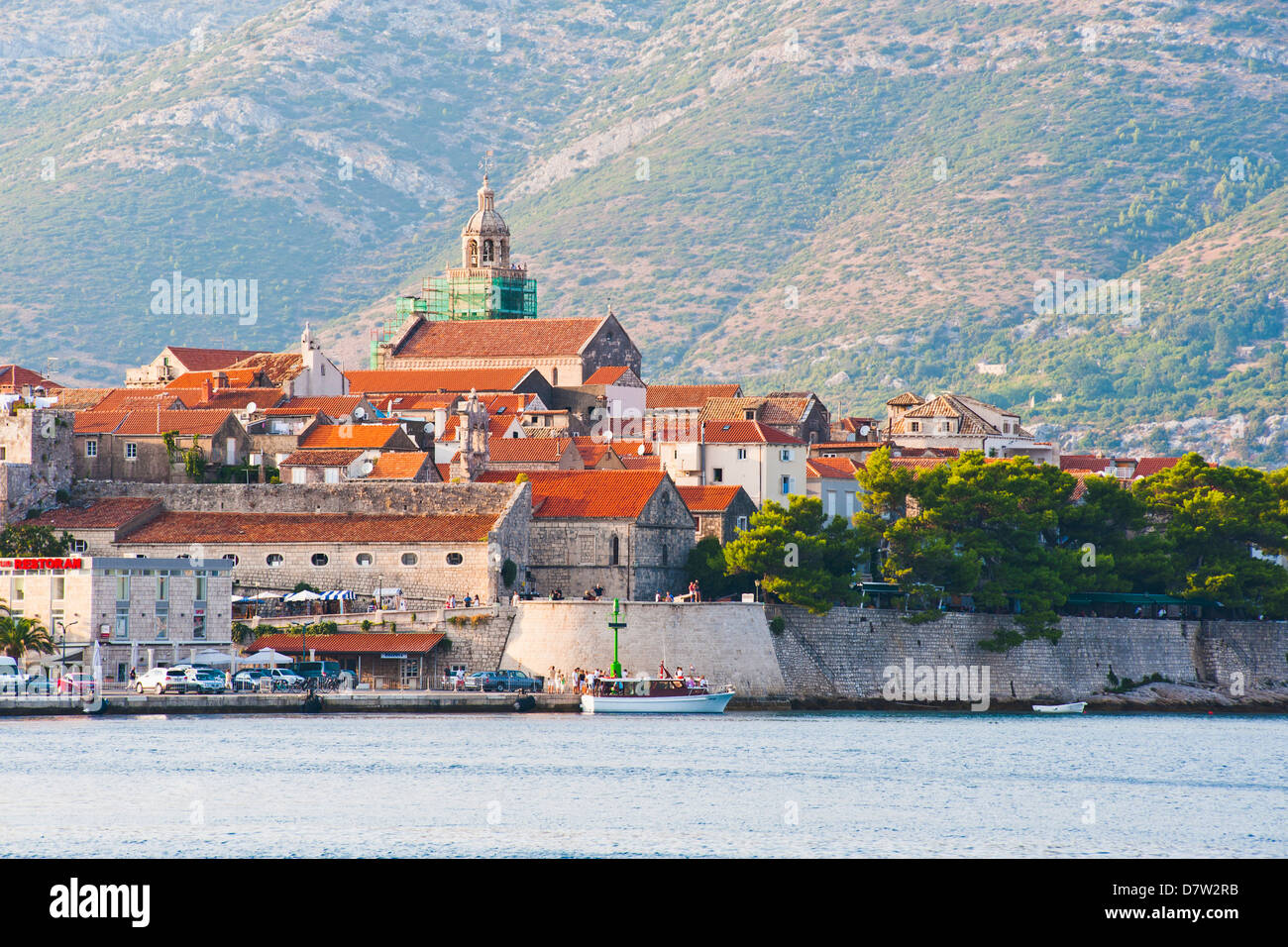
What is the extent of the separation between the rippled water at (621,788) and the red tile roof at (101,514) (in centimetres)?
1638

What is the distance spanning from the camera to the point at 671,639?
7838cm

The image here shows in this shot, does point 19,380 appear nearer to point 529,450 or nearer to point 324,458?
point 324,458

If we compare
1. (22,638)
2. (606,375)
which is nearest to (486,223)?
(606,375)

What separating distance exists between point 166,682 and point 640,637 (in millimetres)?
16536

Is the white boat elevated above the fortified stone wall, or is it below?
below

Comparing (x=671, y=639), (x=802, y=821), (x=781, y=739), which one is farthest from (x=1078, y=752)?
(x=802, y=821)

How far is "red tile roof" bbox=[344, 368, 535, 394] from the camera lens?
120875mm

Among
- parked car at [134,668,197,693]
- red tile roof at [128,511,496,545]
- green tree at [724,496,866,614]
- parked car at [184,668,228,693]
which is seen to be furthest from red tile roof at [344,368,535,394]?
parked car at [134,668,197,693]

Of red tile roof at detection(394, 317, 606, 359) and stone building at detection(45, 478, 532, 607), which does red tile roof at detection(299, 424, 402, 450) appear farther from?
red tile roof at detection(394, 317, 606, 359)

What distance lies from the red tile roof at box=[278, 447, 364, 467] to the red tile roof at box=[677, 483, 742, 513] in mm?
14207

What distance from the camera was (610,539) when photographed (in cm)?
8400

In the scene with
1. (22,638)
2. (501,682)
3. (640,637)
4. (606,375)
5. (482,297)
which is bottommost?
(501,682)

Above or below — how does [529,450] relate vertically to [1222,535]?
above

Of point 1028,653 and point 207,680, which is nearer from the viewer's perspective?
point 207,680
